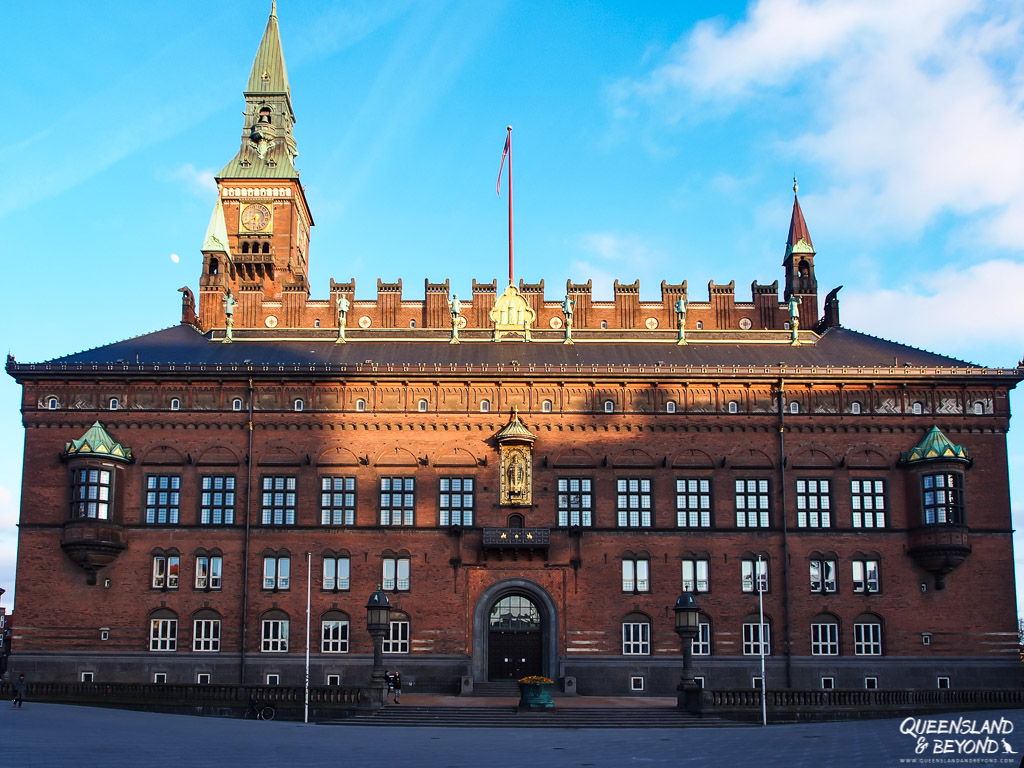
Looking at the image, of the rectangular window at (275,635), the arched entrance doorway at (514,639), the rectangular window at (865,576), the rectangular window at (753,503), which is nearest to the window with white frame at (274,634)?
the rectangular window at (275,635)

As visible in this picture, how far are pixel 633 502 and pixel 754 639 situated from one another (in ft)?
29.6

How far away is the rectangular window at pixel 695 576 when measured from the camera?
186 ft

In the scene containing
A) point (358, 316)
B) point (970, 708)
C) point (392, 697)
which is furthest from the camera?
point (358, 316)

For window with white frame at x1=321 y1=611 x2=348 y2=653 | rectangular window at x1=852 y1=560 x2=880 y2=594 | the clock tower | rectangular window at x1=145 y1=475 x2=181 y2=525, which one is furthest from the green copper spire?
rectangular window at x1=852 y1=560 x2=880 y2=594

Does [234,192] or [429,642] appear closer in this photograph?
[429,642]

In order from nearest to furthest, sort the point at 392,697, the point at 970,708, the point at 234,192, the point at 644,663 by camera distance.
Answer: the point at 970,708, the point at 392,697, the point at 644,663, the point at 234,192

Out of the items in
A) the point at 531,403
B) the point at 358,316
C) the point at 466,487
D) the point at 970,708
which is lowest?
the point at 970,708

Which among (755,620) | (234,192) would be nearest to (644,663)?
(755,620)

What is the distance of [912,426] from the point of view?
58656 millimetres

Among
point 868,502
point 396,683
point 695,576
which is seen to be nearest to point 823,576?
point 868,502

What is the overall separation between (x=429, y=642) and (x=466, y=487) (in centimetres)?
792

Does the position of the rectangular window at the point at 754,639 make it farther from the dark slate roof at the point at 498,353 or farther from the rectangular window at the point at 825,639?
the dark slate roof at the point at 498,353

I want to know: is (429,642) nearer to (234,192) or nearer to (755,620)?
(755,620)

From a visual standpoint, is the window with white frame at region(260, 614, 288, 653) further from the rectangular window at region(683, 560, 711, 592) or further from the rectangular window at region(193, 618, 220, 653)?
the rectangular window at region(683, 560, 711, 592)
